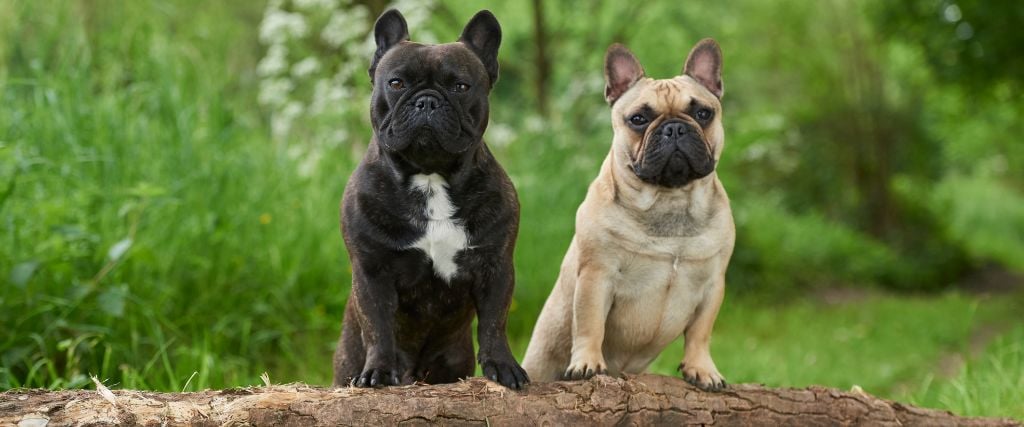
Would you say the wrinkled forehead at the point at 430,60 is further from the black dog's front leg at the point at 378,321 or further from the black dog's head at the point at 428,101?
the black dog's front leg at the point at 378,321

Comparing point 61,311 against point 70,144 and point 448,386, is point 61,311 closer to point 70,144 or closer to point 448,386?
point 70,144

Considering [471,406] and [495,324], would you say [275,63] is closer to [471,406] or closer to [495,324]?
[495,324]

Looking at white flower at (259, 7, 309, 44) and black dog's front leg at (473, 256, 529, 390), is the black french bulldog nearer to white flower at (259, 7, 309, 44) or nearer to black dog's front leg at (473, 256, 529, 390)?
black dog's front leg at (473, 256, 529, 390)

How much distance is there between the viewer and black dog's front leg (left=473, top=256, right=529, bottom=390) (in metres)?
3.19

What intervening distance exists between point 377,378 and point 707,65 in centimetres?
174

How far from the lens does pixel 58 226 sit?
4.39 metres

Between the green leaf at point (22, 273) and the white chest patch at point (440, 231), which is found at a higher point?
the white chest patch at point (440, 231)

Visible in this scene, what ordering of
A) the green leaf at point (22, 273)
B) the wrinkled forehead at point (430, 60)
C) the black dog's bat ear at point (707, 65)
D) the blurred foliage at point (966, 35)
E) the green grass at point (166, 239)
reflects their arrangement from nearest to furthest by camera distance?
the wrinkled forehead at point (430, 60), the black dog's bat ear at point (707, 65), the green leaf at point (22, 273), the green grass at point (166, 239), the blurred foliage at point (966, 35)

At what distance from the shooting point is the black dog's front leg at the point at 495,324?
3189 millimetres

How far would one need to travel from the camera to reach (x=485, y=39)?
342 centimetres

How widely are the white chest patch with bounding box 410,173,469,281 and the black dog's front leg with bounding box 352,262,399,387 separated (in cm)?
16

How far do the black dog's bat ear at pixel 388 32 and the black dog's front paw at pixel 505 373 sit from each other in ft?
3.42

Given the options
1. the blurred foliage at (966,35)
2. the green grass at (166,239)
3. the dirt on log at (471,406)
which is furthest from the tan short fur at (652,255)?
the blurred foliage at (966,35)

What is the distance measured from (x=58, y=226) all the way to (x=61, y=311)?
0.47 m
